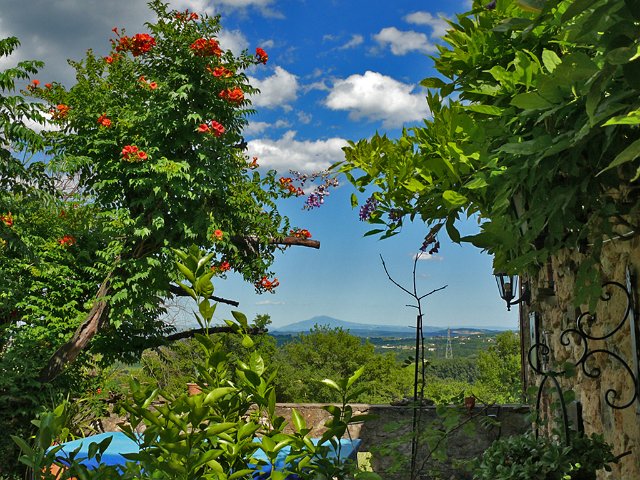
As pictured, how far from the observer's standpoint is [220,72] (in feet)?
21.8

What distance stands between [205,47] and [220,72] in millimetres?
329

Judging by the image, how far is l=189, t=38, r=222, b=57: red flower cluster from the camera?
6633mm

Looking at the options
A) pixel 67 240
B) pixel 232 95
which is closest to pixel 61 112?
pixel 67 240

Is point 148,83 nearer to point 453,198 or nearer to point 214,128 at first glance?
point 214,128

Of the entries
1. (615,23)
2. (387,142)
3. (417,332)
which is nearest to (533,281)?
(387,142)

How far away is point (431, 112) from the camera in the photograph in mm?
2121

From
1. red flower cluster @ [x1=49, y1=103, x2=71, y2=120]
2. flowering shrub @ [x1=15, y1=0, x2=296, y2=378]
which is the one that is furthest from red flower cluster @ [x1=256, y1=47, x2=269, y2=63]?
red flower cluster @ [x1=49, y1=103, x2=71, y2=120]

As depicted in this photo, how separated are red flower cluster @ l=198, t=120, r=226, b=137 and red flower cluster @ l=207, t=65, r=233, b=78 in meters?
0.53

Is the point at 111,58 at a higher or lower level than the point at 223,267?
higher

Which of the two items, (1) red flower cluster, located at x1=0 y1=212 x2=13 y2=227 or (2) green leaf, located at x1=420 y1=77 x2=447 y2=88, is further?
(1) red flower cluster, located at x1=0 y1=212 x2=13 y2=227

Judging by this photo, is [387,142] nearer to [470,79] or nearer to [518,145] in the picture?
[470,79]

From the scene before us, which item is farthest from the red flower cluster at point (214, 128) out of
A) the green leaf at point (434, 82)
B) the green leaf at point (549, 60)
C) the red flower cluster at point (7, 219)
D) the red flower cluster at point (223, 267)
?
the green leaf at point (549, 60)

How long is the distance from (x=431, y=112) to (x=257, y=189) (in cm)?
557

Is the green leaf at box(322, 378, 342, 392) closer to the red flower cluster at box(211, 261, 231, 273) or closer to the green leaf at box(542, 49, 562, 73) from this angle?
the green leaf at box(542, 49, 562, 73)
